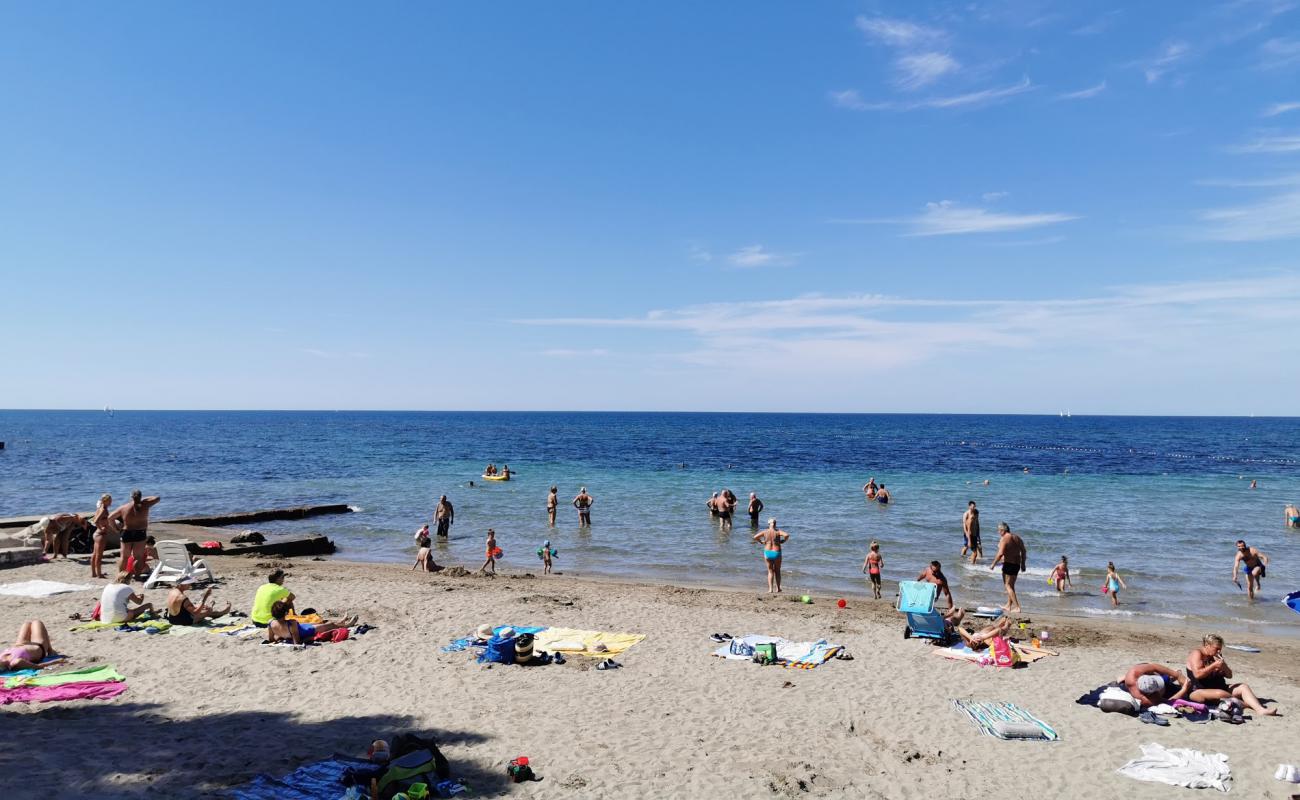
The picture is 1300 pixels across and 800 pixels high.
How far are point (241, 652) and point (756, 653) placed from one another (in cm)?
753

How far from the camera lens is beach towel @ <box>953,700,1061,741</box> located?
8.31m

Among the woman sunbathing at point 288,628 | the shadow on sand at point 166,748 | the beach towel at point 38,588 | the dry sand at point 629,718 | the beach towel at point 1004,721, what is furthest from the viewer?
the beach towel at point 38,588

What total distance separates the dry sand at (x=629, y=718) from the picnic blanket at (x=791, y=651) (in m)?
0.29

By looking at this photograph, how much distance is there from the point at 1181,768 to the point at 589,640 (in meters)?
7.65

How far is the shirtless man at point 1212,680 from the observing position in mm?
9102

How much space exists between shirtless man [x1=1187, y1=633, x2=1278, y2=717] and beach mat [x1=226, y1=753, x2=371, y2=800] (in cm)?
976

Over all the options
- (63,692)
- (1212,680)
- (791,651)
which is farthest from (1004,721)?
(63,692)

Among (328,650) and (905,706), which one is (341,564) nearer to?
(328,650)

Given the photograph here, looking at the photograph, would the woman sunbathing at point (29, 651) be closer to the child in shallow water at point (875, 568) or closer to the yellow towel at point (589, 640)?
the yellow towel at point (589, 640)

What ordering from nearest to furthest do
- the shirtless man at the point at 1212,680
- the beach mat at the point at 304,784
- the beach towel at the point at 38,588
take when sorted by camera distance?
the beach mat at the point at 304,784, the shirtless man at the point at 1212,680, the beach towel at the point at 38,588

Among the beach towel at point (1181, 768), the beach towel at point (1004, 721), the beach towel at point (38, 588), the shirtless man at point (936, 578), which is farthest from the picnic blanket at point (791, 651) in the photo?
the beach towel at point (38, 588)

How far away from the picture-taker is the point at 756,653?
11.2 meters

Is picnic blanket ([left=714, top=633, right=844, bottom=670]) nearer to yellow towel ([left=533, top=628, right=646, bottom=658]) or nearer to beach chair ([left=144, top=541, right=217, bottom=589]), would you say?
yellow towel ([left=533, top=628, right=646, bottom=658])

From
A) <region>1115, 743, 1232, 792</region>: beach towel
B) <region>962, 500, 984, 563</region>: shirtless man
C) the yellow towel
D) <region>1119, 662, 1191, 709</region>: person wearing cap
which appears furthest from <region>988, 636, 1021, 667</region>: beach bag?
<region>962, 500, 984, 563</region>: shirtless man
